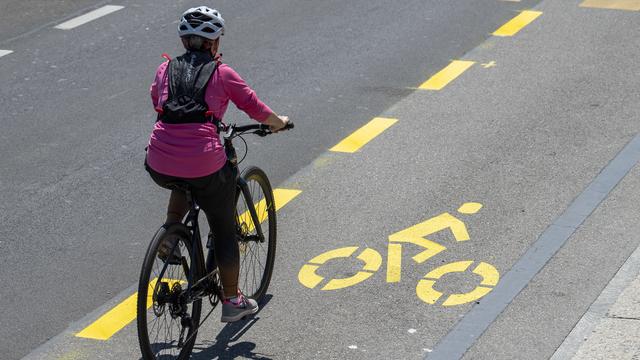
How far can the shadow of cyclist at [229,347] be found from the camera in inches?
279

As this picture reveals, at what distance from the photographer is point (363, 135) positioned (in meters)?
10.6

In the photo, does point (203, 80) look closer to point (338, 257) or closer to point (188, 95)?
point (188, 95)

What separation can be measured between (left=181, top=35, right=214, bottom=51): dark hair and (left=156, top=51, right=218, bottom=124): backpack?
11 cm

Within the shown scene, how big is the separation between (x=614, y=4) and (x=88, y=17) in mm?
6097

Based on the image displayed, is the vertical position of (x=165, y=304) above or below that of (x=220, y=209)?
below

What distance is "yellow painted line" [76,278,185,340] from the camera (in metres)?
7.36

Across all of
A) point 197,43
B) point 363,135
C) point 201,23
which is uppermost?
point 201,23

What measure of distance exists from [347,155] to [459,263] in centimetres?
230

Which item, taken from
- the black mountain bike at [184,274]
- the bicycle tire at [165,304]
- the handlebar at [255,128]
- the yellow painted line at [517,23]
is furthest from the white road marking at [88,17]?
the bicycle tire at [165,304]

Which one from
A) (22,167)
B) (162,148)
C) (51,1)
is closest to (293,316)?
(162,148)

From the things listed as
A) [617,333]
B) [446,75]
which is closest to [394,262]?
[617,333]

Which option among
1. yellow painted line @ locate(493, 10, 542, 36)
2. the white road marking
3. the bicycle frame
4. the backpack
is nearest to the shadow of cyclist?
the bicycle frame

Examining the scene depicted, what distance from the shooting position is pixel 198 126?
6.66 m

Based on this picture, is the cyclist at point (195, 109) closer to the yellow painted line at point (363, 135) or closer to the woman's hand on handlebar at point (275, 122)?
the woman's hand on handlebar at point (275, 122)
